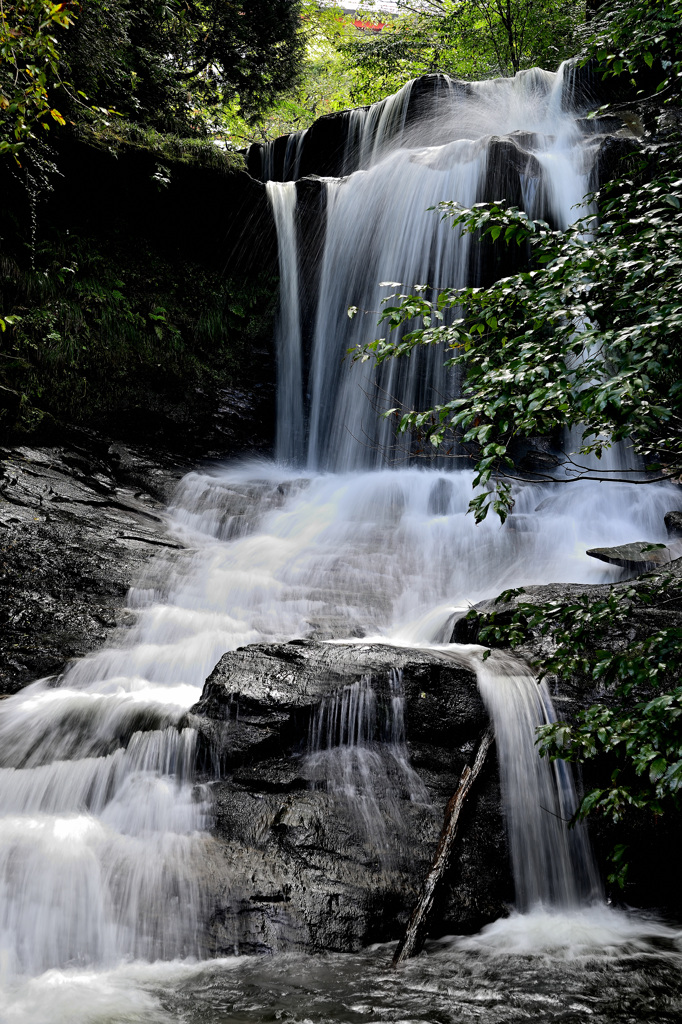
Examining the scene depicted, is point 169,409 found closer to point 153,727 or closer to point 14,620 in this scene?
point 14,620

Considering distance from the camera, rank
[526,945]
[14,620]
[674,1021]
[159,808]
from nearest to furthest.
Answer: [674,1021] → [526,945] → [159,808] → [14,620]

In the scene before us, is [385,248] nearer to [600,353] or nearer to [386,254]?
[386,254]

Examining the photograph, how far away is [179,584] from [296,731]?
3125 mm

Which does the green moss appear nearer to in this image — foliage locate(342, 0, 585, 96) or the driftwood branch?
foliage locate(342, 0, 585, 96)

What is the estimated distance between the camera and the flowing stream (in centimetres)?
321

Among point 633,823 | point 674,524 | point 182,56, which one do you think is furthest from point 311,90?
point 633,823

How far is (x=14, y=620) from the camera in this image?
6.18m

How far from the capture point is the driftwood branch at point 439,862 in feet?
11.5

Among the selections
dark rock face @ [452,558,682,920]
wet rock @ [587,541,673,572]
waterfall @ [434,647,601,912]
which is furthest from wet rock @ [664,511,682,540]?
waterfall @ [434,647,601,912]

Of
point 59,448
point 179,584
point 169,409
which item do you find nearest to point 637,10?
point 179,584

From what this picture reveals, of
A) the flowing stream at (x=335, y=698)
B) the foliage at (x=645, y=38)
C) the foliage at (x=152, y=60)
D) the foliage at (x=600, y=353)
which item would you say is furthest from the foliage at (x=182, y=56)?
the foliage at (x=600, y=353)

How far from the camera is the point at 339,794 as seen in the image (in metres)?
4.24

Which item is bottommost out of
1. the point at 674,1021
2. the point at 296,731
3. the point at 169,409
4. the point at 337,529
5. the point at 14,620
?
the point at 674,1021

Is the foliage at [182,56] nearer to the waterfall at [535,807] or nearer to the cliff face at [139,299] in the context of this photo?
the cliff face at [139,299]
